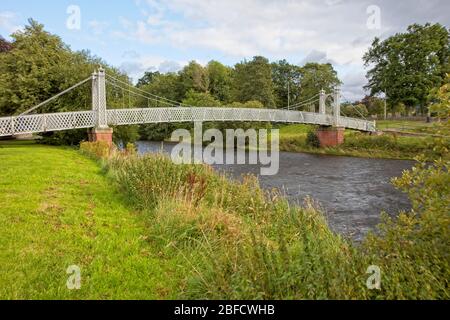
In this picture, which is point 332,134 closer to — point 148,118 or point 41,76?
point 148,118

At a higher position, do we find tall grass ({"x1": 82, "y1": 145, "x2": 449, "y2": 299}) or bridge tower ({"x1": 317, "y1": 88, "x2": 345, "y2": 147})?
bridge tower ({"x1": 317, "y1": 88, "x2": 345, "y2": 147})

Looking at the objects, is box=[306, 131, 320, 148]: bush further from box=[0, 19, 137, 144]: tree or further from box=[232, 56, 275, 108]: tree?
box=[0, 19, 137, 144]: tree

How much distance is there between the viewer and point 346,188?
16.5 meters

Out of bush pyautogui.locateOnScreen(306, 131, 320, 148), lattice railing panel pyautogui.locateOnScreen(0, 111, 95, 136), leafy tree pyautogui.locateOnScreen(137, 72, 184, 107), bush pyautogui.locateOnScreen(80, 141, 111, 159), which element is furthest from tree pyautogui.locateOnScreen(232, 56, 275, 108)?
bush pyautogui.locateOnScreen(80, 141, 111, 159)

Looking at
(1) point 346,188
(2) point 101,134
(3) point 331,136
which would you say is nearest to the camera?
(1) point 346,188

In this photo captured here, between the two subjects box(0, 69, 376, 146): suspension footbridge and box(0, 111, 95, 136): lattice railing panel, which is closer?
box(0, 111, 95, 136): lattice railing panel

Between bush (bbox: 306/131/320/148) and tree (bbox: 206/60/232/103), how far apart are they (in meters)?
31.0

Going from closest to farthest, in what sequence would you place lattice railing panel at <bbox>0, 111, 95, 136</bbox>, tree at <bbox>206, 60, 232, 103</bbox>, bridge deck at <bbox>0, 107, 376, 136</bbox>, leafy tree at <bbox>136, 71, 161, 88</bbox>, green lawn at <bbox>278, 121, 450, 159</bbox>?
lattice railing panel at <bbox>0, 111, 95, 136</bbox> → bridge deck at <bbox>0, 107, 376, 136</bbox> → green lawn at <bbox>278, 121, 450, 159</bbox> → tree at <bbox>206, 60, 232, 103</bbox> → leafy tree at <bbox>136, 71, 161, 88</bbox>

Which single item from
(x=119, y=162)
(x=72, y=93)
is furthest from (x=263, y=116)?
(x=119, y=162)

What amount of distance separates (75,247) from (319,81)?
57.1m

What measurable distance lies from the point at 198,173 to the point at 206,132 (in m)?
37.1

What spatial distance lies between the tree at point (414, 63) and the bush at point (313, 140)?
521 inches

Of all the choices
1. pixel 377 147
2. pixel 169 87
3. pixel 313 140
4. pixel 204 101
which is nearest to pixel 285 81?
pixel 169 87

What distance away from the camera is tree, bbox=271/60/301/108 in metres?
68.3
